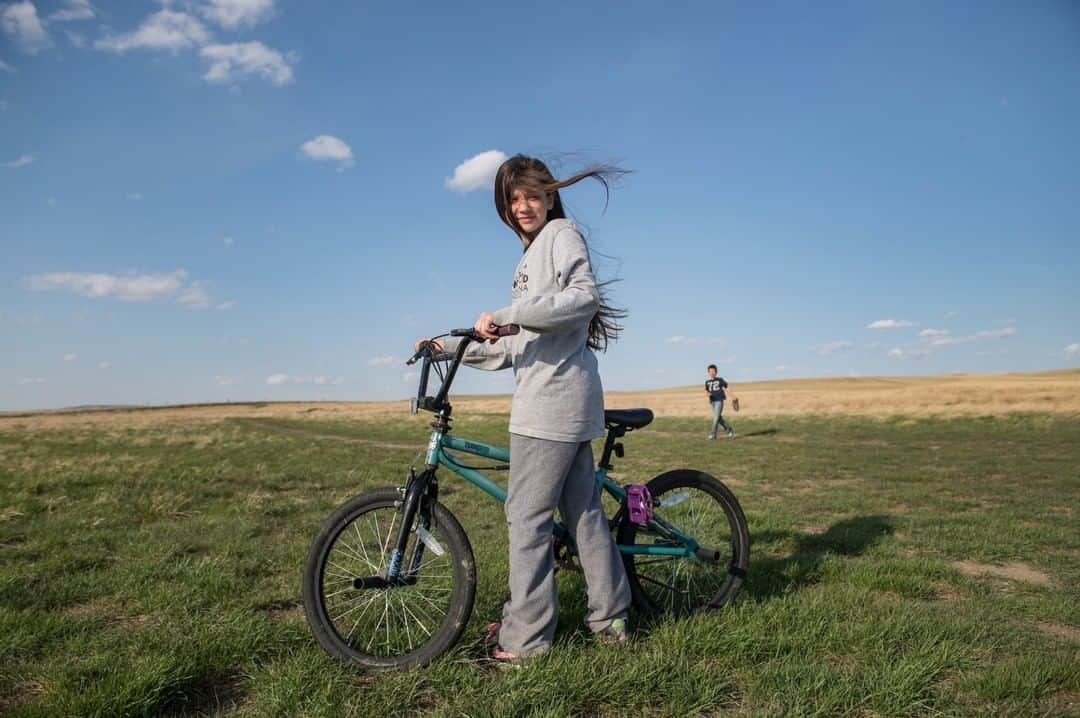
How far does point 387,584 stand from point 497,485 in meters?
0.79

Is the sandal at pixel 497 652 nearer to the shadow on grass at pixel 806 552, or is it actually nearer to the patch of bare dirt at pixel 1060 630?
the shadow on grass at pixel 806 552

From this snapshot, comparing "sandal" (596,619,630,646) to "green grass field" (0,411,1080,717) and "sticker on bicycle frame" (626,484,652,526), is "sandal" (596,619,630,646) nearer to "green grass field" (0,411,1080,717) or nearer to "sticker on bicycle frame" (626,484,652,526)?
"green grass field" (0,411,1080,717)

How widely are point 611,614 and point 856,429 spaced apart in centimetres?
2437

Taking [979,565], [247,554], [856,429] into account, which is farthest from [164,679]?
[856,429]

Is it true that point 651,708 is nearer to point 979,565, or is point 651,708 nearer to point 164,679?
point 164,679

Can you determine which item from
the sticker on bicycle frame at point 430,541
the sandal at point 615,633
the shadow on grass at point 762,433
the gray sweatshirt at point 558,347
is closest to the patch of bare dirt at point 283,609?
the sticker on bicycle frame at point 430,541

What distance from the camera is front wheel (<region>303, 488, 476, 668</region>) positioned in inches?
131

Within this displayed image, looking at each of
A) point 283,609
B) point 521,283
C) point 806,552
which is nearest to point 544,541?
point 521,283

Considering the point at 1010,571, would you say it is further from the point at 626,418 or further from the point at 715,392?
the point at 715,392

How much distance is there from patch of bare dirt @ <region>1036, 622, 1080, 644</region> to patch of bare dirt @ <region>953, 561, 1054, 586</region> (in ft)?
3.76

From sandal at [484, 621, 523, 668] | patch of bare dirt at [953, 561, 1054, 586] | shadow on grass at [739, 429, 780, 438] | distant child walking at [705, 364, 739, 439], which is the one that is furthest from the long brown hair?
shadow on grass at [739, 429, 780, 438]

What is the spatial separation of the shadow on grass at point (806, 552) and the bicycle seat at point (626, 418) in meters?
1.50

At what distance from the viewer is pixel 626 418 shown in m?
3.99

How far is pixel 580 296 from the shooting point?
3262 millimetres
